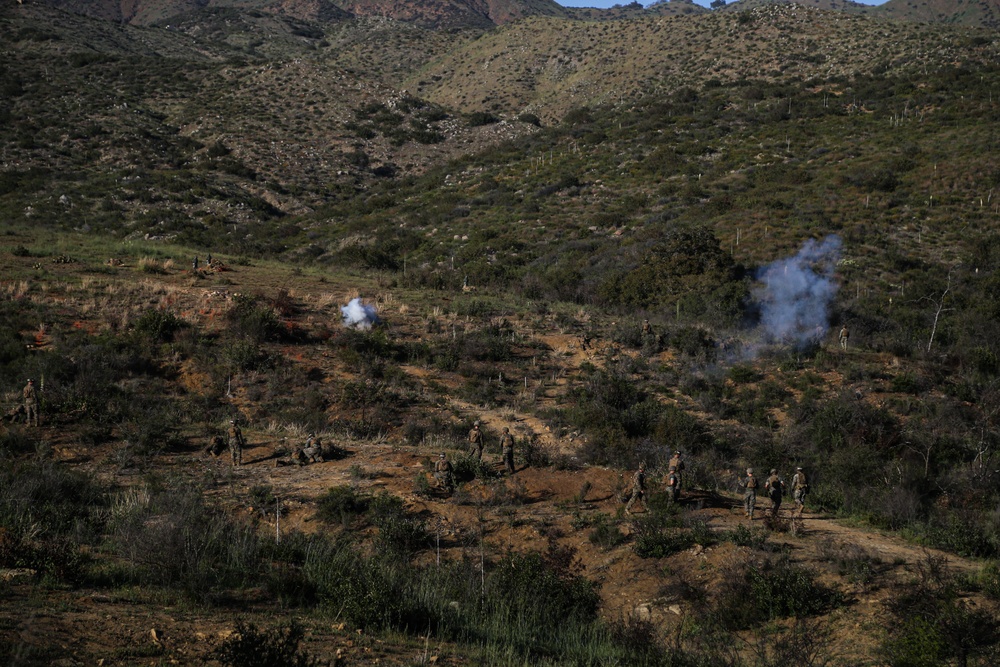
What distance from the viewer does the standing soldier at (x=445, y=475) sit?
1432 cm

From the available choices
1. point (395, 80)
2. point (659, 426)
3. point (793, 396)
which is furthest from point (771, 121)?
point (395, 80)

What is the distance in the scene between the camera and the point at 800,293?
92.3ft

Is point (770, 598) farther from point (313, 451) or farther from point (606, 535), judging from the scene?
point (313, 451)

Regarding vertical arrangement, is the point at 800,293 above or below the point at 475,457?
above

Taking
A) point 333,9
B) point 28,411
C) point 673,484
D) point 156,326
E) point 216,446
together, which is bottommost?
point 216,446

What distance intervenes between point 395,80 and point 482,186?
1883 inches

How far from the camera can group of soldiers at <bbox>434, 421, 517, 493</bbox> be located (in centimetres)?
1434

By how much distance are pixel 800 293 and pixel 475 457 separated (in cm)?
1895

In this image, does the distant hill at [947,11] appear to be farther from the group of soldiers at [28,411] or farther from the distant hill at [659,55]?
the group of soldiers at [28,411]

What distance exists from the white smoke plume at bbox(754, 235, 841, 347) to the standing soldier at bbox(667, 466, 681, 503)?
1218 cm

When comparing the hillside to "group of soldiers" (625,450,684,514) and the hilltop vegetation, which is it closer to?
Result: the hilltop vegetation

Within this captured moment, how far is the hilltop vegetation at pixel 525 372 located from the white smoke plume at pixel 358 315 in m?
0.68

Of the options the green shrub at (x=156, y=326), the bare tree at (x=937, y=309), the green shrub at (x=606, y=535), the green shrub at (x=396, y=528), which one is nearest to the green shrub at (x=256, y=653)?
the green shrub at (x=396, y=528)

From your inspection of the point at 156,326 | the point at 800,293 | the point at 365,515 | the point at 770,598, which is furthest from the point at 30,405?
the point at 800,293
